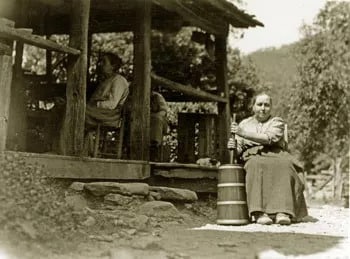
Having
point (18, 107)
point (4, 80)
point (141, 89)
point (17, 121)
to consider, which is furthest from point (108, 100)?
point (4, 80)

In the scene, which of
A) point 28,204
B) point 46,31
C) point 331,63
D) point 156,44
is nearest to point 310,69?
point 331,63

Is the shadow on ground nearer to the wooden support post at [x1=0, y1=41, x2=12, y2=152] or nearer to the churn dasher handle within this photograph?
the churn dasher handle

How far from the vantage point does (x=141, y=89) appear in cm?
926

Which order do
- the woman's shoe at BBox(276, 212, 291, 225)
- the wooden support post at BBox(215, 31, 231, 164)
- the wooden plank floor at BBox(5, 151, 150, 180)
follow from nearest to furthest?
1. the wooden plank floor at BBox(5, 151, 150, 180)
2. the woman's shoe at BBox(276, 212, 291, 225)
3. the wooden support post at BBox(215, 31, 231, 164)

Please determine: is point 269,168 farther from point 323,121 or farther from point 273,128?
point 323,121

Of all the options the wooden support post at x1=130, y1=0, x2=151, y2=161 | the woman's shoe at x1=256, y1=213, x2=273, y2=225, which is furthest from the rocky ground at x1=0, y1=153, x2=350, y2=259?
the wooden support post at x1=130, y1=0, x2=151, y2=161

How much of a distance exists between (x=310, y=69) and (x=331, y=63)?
2.92 feet

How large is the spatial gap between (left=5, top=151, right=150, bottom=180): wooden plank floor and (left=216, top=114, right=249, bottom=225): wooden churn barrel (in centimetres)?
149

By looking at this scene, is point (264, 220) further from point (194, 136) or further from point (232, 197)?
point (194, 136)

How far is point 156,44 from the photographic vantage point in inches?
685

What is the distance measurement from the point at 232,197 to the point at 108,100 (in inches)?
106

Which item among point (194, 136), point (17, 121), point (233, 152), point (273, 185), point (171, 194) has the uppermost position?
point (17, 121)

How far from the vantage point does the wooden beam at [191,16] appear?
33.1 ft

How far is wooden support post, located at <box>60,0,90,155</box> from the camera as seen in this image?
763cm
